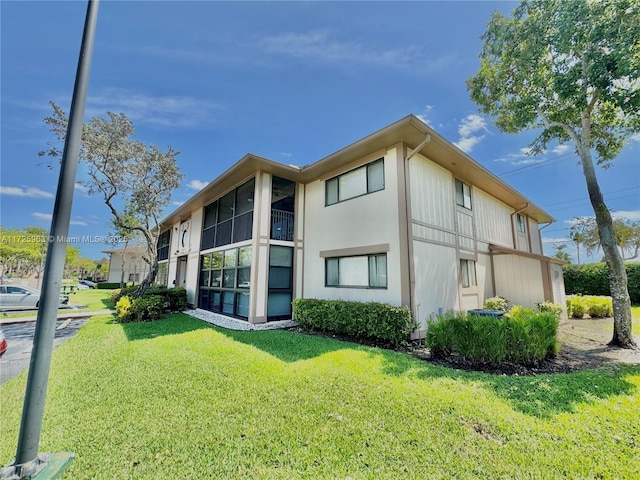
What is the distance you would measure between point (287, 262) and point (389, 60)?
8.27 meters

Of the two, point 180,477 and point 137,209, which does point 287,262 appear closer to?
point 180,477

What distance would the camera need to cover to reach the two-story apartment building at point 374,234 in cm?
829

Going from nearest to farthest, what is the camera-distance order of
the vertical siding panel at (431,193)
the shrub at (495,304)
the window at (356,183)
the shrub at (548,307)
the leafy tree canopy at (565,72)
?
1. the leafy tree canopy at (565,72)
2. the vertical siding panel at (431,193)
3. the window at (356,183)
4. the shrub at (548,307)
5. the shrub at (495,304)

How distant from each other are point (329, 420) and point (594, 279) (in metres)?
23.3

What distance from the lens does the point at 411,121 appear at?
23.9 ft

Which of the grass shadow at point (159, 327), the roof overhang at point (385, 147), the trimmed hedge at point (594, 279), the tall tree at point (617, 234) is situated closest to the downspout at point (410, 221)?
the roof overhang at point (385, 147)

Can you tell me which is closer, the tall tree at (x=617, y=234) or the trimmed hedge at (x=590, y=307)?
the trimmed hedge at (x=590, y=307)

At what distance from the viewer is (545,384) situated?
455 centimetres

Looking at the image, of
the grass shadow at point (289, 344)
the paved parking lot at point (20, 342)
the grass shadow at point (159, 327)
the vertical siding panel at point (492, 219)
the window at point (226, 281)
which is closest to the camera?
the paved parking lot at point (20, 342)

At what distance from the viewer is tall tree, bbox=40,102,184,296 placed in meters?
12.9

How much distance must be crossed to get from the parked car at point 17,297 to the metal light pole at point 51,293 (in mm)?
17544

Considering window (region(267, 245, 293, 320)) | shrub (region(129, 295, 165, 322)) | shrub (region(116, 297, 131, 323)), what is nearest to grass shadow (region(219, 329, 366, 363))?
window (region(267, 245, 293, 320))

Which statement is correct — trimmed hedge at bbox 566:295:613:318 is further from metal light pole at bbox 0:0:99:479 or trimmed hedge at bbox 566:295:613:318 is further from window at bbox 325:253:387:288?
metal light pole at bbox 0:0:99:479

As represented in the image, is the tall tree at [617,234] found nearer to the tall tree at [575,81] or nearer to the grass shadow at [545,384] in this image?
the tall tree at [575,81]
